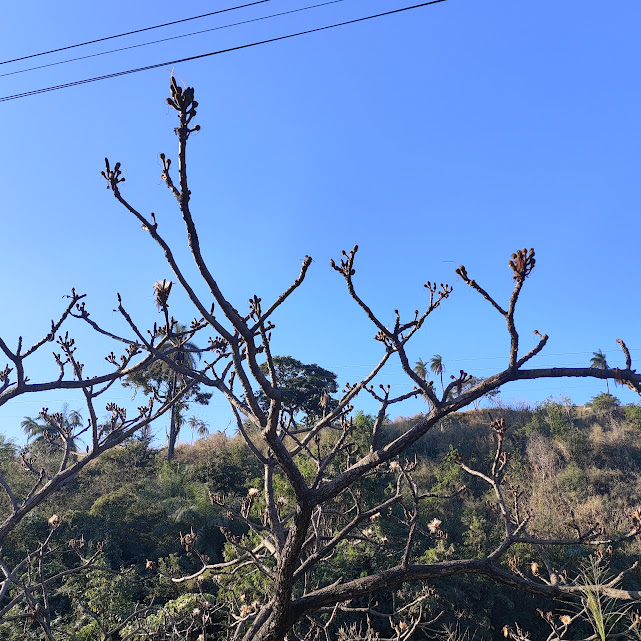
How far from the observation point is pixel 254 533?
27.1 feet

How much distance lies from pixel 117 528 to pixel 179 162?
49.5ft

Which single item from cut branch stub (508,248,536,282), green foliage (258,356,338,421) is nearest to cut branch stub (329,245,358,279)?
cut branch stub (508,248,536,282)

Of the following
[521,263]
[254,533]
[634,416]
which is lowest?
[634,416]

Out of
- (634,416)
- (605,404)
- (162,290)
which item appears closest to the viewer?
(162,290)

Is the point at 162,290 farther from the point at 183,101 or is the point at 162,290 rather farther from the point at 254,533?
the point at 254,533

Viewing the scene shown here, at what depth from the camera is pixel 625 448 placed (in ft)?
76.8

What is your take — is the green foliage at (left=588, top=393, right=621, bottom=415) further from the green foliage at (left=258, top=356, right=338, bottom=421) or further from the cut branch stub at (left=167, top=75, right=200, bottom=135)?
the cut branch stub at (left=167, top=75, right=200, bottom=135)

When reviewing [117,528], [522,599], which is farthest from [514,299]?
[117,528]

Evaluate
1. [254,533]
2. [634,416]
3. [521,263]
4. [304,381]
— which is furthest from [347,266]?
[634,416]

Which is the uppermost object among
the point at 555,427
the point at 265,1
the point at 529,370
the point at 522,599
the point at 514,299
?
the point at 265,1

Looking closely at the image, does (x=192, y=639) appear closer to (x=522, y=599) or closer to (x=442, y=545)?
(x=442, y=545)

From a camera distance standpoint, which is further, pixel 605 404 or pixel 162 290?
pixel 605 404

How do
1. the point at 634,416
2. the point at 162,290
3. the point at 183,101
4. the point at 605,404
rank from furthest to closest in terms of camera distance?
the point at 605,404 → the point at 634,416 → the point at 162,290 → the point at 183,101

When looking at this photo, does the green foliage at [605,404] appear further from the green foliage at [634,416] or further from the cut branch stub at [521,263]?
the cut branch stub at [521,263]
